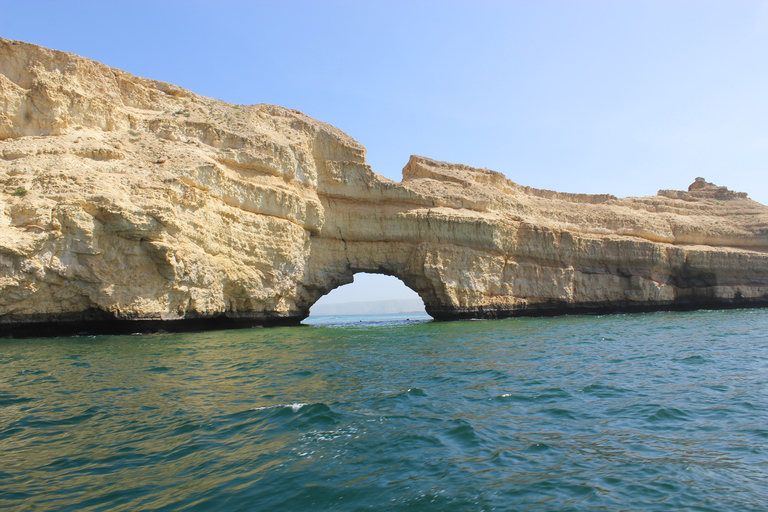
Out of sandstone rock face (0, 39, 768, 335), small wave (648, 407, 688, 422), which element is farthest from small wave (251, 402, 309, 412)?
sandstone rock face (0, 39, 768, 335)

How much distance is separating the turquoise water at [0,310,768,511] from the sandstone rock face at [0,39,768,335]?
711 centimetres

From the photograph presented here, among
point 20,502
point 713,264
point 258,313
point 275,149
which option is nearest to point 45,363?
point 20,502

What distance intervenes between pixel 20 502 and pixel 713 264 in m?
40.5

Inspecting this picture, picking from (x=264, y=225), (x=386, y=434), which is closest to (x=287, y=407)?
(x=386, y=434)

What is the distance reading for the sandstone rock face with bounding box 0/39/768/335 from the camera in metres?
17.4

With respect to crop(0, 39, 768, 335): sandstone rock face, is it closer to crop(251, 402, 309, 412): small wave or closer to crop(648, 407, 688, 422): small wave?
crop(251, 402, 309, 412): small wave

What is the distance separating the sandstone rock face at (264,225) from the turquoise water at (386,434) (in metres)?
7.11

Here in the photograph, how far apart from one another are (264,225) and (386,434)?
1872cm

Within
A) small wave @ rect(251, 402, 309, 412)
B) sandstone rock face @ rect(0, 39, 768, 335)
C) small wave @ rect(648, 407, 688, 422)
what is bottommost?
small wave @ rect(648, 407, 688, 422)

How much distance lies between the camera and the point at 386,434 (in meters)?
5.93

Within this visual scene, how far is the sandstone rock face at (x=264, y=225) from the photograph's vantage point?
1744cm

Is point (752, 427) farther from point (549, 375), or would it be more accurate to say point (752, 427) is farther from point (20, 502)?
point (20, 502)

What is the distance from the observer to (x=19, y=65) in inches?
792

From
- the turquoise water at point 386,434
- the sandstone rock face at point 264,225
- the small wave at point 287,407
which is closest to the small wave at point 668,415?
the turquoise water at point 386,434
